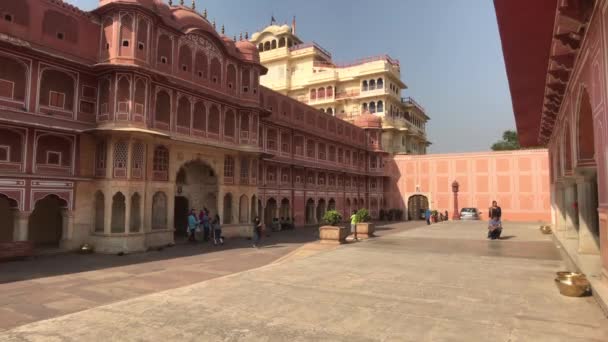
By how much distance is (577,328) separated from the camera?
5852mm

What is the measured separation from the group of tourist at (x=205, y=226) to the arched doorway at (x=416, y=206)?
28.7 metres

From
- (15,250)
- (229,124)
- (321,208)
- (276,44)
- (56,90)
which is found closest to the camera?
(15,250)

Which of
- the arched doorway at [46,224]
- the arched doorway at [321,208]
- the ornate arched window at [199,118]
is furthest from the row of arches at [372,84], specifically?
the arched doorway at [46,224]

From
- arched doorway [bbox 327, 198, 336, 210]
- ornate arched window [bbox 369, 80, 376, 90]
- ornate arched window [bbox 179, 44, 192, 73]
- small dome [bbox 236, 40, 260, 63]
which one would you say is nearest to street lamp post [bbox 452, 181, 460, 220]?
arched doorway [bbox 327, 198, 336, 210]

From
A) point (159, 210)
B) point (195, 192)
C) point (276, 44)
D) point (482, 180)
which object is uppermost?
point (276, 44)

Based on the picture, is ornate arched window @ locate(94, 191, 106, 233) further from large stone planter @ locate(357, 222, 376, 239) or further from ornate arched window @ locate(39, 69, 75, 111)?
large stone planter @ locate(357, 222, 376, 239)

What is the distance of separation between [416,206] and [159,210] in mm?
33253

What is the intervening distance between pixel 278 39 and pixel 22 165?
41058 millimetres

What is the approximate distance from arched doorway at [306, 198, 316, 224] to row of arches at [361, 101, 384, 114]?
16.4 metres

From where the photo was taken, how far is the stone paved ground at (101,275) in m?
7.81

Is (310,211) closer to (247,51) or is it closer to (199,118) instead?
(247,51)

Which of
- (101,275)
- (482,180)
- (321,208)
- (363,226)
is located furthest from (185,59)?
(482,180)

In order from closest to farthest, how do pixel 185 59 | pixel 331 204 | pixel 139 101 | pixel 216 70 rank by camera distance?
1. pixel 139 101
2. pixel 185 59
3. pixel 216 70
4. pixel 331 204

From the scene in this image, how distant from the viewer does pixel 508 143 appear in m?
72.6
